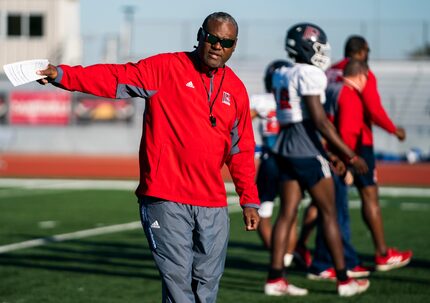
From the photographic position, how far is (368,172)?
909cm

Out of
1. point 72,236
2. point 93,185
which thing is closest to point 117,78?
point 72,236

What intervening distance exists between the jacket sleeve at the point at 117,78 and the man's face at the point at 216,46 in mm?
227

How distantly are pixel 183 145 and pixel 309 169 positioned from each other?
2701mm

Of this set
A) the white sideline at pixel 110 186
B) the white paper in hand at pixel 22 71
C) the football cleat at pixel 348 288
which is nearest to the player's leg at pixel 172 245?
the white paper in hand at pixel 22 71

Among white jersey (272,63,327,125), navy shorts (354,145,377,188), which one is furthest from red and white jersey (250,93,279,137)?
white jersey (272,63,327,125)

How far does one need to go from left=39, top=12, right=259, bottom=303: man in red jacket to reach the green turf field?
2307mm

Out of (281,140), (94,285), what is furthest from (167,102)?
(94,285)

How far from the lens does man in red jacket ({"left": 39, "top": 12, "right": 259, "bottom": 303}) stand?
5.25 m

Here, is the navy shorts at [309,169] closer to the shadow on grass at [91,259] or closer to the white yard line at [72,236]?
the shadow on grass at [91,259]

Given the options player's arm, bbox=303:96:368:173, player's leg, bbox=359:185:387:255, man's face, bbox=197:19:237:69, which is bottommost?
player's leg, bbox=359:185:387:255

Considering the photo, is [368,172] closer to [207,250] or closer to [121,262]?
[121,262]

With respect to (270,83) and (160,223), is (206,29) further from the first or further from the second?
(270,83)

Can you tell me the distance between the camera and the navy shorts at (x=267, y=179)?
9062mm

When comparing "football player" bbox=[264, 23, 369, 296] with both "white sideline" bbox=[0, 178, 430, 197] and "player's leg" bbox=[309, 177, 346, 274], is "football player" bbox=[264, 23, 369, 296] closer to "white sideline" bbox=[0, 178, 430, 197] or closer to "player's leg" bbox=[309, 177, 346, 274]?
"player's leg" bbox=[309, 177, 346, 274]
